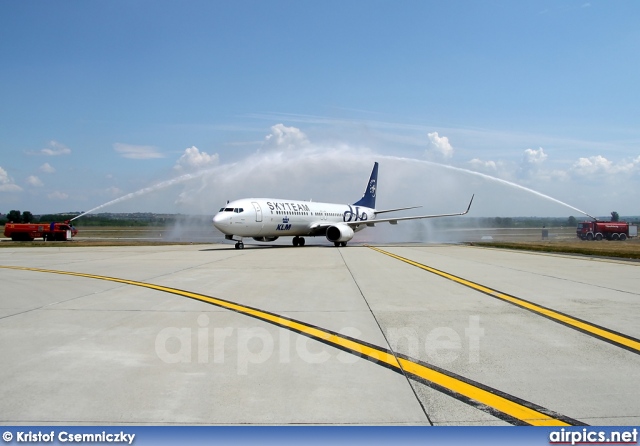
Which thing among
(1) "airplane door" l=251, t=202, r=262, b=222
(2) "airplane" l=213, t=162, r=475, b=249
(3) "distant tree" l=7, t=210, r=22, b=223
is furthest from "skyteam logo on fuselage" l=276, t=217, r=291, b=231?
(3) "distant tree" l=7, t=210, r=22, b=223

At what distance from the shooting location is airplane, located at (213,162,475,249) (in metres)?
34.9

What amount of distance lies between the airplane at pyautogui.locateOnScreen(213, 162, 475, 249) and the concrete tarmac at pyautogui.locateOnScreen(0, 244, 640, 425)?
67.7ft

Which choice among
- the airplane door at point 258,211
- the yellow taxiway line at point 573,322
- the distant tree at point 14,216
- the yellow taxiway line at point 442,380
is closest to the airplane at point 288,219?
the airplane door at point 258,211

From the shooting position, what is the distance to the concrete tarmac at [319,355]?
16.6ft

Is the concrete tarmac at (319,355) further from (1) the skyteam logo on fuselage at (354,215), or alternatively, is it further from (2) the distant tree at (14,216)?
(2) the distant tree at (14,216)

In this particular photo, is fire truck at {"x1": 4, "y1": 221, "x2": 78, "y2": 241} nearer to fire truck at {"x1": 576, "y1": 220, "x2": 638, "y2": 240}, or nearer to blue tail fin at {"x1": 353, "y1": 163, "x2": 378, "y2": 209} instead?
blue tail fin at {"x1": 353, "y1": 163, "x2": 378, "y2": 209}

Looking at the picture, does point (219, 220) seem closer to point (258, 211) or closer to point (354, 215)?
point (258, 211)

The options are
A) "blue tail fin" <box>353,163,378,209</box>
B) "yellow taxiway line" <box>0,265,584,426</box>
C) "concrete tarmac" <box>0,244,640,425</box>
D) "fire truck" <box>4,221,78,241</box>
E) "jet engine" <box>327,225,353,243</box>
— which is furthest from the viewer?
"blue tail fin" <box>353,163,378,209</box>

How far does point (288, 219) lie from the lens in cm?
4012

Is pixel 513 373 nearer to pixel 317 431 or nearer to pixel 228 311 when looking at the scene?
pixel 317 431

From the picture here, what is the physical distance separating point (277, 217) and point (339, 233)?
714 cm

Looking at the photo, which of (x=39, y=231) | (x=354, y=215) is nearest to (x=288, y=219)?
(x=354, y=215)

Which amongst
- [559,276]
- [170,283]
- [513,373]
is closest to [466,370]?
[513,373]

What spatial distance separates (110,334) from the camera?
8.44 meters
